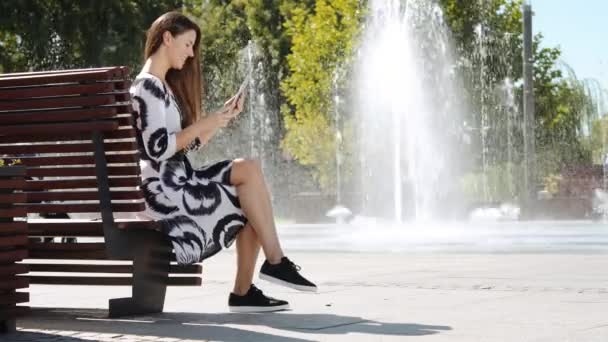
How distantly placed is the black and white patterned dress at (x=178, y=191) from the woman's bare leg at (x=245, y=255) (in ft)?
0.32

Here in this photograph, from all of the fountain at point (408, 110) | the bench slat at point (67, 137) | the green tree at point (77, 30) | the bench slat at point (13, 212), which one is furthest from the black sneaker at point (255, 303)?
the green tree at point (77, 30)

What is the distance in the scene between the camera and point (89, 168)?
5.98 m

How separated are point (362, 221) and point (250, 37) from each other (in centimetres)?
2330

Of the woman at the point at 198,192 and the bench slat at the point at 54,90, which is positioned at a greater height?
the bench slat at the point at 54,90

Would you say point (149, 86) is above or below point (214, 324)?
above

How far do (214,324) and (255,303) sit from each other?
0.55 m

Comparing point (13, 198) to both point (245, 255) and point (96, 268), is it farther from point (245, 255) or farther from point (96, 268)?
point (245, 255)

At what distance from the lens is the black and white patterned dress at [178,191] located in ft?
19.9

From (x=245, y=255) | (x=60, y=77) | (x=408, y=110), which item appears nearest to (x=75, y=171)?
(x=60, y=77)

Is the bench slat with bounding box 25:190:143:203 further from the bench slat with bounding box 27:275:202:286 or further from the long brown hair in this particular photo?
the long brown hair

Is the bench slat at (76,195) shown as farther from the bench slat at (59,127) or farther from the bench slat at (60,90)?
the bench slat at (60,90)

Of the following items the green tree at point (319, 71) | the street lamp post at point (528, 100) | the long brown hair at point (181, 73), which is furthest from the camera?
the green tree at point (319, 71)

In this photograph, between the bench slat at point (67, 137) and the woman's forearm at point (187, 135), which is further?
the woman's forearm at point (187, 135)

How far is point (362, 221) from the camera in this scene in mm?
27891
